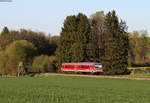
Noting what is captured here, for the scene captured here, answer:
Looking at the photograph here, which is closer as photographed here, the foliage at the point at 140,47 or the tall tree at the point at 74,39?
the tall tree at the point at 74,39

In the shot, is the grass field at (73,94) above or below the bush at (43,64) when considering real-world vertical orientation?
below

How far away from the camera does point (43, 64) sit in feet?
257

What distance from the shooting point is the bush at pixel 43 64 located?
7838 cm

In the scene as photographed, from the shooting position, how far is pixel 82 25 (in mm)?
73375

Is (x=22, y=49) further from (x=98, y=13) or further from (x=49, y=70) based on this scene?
(x=98, y=13)

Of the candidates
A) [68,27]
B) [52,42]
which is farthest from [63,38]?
[52,42]

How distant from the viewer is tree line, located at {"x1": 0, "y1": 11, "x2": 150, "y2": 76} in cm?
6712

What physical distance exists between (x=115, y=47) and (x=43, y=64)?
1911 centimetres

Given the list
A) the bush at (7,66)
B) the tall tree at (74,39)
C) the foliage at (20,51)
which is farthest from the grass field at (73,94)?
the bush at (7,66)

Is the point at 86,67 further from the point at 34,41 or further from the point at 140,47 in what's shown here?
the point at 140,47

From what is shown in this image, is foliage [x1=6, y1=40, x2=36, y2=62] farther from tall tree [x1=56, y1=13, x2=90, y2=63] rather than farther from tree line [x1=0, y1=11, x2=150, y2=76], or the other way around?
tall tree [x1=56, y1=13, x2=90, y2=63]

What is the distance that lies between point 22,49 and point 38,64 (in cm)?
493

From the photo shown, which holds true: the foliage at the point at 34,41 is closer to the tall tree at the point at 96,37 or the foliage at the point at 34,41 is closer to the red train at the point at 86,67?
the tall tree at the point at 96,37

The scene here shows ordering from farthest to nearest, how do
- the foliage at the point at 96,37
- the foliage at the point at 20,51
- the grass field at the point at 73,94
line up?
the foliage at the point at 20,51 < the foliage at the point at 96,37 < the grass field at the point at 73,94
